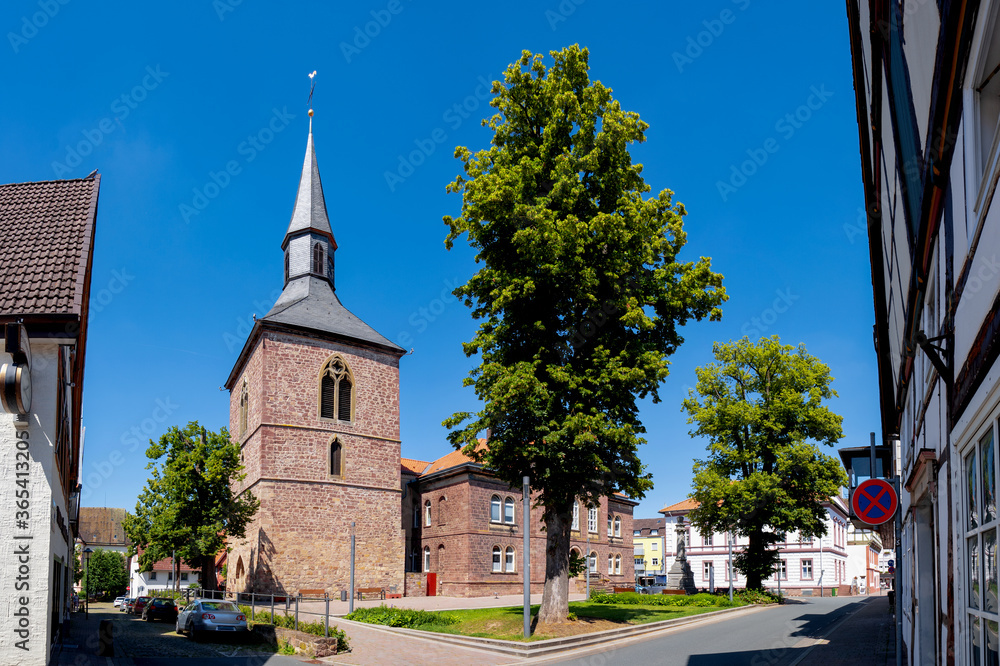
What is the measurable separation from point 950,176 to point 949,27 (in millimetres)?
1120

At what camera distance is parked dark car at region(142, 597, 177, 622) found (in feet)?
106

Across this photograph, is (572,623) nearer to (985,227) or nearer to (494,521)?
(985,227)

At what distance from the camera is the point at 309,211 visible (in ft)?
157

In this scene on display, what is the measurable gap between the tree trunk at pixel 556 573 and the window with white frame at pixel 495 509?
83.1 ft

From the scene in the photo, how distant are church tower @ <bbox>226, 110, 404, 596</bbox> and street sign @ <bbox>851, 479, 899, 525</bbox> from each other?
33.0 m

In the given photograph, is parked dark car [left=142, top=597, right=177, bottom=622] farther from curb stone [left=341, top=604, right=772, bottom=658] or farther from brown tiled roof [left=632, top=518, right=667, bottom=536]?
brown tiled roof [left=632, top=518, right=667, bottom=536]

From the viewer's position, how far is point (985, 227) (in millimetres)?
3676

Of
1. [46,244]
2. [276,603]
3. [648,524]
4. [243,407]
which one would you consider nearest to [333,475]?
[243,407]

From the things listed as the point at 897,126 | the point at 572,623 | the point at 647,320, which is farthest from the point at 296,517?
the point at 897,126

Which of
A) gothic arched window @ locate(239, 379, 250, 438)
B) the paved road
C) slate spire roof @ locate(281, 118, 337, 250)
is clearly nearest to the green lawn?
the paved road

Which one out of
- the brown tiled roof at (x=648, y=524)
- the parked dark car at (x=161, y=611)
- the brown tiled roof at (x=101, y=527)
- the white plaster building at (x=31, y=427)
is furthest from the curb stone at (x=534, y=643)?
the brown tiled roof at (x=101, y=527)

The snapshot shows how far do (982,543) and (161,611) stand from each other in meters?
35.1

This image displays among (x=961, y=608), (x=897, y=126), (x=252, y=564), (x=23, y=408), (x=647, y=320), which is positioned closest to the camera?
(x=961, y=608)

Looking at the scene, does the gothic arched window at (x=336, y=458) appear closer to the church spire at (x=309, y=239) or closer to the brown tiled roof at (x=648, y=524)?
the church spire at (x=309, y=239)
